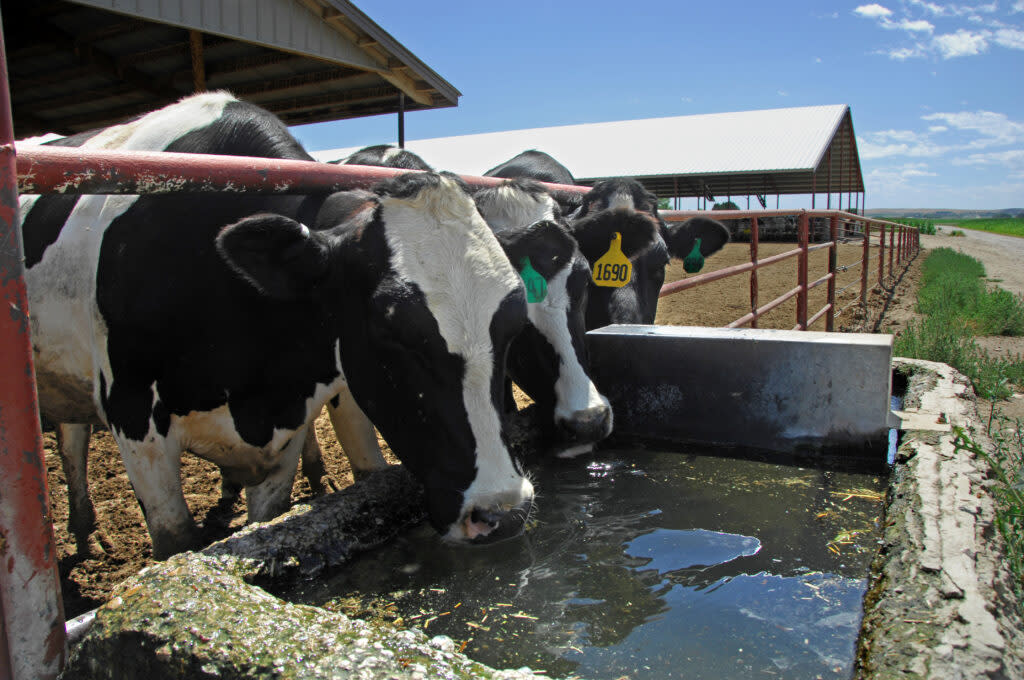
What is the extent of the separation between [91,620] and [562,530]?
1.26 m

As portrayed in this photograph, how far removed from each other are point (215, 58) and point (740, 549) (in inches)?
282

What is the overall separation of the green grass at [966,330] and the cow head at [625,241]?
68.8 inches

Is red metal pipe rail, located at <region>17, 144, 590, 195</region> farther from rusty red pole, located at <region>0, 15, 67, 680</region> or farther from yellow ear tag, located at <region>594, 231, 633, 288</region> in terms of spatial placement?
yellow ear tag, located at <region>594, 231, 633, 288</region>

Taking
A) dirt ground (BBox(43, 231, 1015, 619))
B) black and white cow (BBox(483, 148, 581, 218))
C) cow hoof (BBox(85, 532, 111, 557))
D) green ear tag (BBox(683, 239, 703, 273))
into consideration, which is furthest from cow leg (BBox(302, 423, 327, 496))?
green ear tag (BBox(683, 239, 703, 273))

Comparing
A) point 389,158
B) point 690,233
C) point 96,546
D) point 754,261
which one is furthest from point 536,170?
point 96,546

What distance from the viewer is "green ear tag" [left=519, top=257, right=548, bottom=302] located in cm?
268

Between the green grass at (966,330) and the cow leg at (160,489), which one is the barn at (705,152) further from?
the cow leg at (160,489)

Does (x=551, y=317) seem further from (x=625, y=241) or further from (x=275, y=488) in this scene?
(x=275, y=488)

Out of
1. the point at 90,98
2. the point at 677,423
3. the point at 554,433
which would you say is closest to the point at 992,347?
the point at 677,423

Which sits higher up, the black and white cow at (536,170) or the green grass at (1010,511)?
the black and white cow at (536,170)

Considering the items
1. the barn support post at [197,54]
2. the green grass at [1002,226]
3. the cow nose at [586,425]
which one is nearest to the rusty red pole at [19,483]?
the cow nose at [586,425]

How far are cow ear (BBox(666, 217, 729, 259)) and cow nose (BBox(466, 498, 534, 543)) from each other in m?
3.31

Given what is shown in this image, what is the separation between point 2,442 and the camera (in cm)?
112

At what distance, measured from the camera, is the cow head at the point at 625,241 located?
11.6 ft
